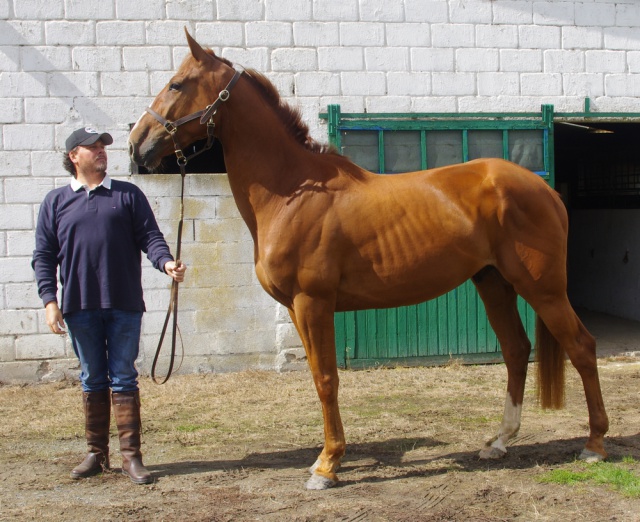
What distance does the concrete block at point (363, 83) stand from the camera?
6727 mm

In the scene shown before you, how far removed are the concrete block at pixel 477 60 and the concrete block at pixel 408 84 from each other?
0.35 meters

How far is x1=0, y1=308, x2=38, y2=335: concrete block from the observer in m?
6.45

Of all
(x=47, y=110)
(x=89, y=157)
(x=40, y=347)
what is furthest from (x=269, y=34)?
(x=40, y=347)

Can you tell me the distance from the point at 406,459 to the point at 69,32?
4782mm

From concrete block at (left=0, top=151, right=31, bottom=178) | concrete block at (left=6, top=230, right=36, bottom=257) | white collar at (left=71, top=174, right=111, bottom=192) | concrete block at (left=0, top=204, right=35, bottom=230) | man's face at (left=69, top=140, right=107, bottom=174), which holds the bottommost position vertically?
concrete block at (left=6, top=230, right=36, bottom=257)

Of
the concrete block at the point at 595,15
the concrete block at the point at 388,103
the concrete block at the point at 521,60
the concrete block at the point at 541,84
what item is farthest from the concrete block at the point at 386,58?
the concrete block at the point at 595,15

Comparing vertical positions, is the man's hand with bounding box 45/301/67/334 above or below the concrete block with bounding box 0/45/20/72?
below

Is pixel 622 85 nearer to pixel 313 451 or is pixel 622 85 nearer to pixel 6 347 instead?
pixel 313 451

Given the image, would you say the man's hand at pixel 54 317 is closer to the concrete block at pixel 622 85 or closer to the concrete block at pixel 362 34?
the concrete block at pixel 362 34

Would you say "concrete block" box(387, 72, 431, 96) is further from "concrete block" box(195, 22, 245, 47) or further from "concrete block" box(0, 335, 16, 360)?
"concrete block" box(0, 335, 16, 360)

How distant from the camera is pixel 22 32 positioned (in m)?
6.37

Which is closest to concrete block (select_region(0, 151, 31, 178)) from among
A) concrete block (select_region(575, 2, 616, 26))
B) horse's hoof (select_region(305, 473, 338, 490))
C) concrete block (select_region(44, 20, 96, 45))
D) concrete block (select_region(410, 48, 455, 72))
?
concrete block (select_region(44, 20, 96, 45))

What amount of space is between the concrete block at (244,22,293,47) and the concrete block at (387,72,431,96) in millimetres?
1021

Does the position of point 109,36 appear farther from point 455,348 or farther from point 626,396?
point 626,396
